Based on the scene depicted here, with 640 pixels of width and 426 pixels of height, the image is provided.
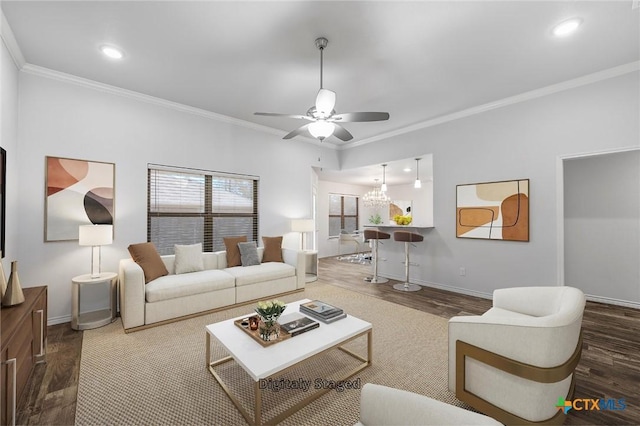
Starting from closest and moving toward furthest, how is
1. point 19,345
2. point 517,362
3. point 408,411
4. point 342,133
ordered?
point 408,411
point 517,362
point 19,345
point 342,133

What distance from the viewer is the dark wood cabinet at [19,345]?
4.93 feet

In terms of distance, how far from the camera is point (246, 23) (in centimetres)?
241

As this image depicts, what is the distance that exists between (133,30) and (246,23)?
1067mm

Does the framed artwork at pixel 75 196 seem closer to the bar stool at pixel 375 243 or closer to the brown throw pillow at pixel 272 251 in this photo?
the brown throw pillow at pixel 272 251

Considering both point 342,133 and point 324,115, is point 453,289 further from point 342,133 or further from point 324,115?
point 324,115

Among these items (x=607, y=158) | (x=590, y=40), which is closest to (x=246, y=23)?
(x=590, y=40)

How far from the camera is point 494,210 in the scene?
4062 millimetres

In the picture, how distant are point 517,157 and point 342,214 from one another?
5.77 meters

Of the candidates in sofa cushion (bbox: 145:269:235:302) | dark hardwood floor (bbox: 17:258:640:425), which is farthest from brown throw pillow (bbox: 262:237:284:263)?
dark hardwood floor (bbox: 17:258:640:425)

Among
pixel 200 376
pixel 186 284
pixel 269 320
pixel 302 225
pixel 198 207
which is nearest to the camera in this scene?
pixel 269 320

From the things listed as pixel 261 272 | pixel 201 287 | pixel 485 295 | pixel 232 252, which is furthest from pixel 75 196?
pixel 485 295

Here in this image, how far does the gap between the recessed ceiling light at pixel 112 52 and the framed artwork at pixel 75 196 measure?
1345 mm

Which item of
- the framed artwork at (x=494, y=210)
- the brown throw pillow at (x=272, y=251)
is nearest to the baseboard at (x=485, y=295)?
the framed artwork at (x=494, y=210)

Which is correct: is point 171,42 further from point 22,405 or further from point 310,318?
point 22,405
